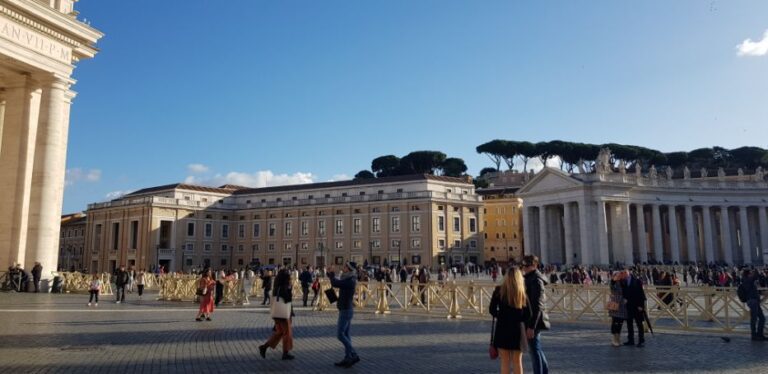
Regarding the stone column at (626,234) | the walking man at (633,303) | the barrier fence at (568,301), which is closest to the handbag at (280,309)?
the walking man at (633,303)

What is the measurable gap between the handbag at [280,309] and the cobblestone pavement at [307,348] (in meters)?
0.78

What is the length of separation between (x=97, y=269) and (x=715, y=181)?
280 ft

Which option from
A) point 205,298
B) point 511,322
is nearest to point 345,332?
point 511,322

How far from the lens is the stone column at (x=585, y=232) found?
6569 cm

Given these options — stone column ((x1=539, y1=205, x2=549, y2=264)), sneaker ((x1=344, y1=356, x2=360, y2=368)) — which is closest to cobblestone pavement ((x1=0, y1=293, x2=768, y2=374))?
sneaker ((x1=344, y1=356, x2=360, y2=368))

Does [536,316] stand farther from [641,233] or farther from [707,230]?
[707,230]

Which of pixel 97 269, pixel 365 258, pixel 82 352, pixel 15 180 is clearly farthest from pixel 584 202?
pixel 97 269

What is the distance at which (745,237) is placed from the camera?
71.0m

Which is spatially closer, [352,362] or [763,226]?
[352,362]

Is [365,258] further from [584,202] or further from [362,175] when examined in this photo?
[362,175]

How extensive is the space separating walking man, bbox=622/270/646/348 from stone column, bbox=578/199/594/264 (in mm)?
55068

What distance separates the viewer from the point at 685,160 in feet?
366

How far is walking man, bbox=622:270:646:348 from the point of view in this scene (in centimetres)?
1298

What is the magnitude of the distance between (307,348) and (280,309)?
178 centimetres
